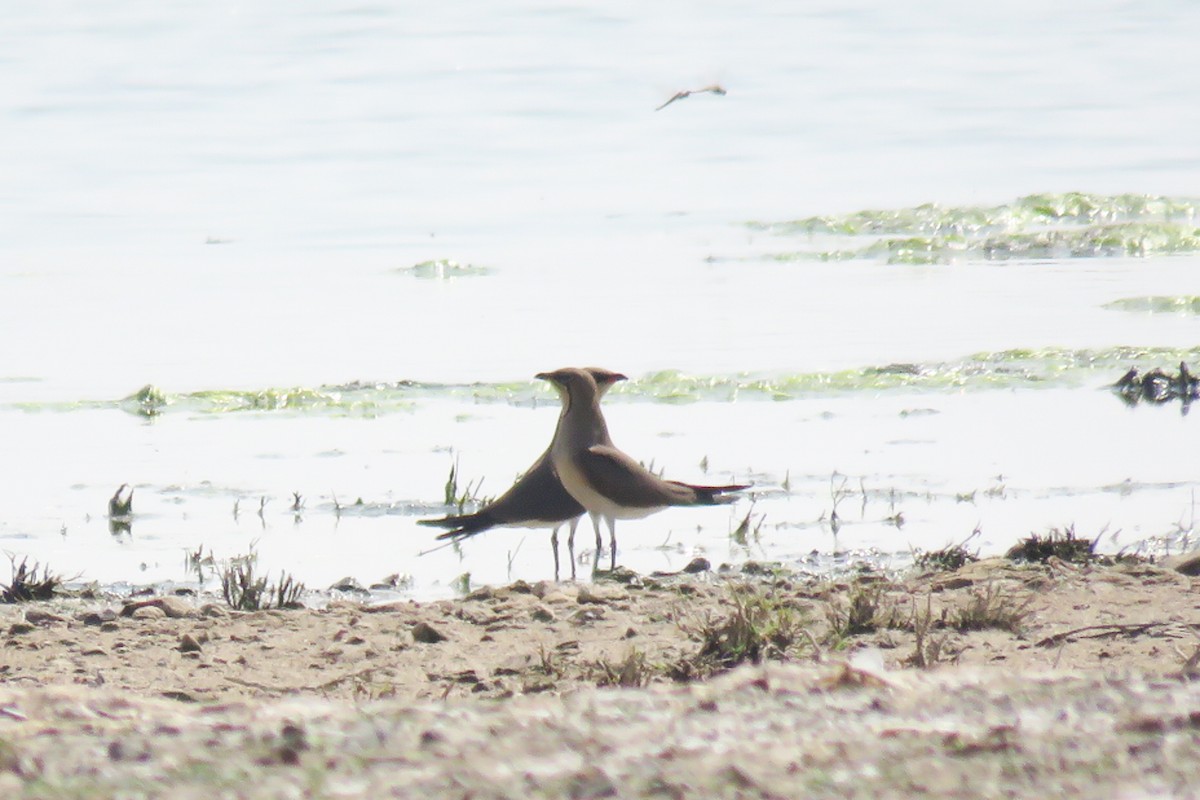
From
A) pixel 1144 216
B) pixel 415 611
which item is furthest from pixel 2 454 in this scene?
pixel 1144 216

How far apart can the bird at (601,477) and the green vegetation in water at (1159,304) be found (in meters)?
6.35

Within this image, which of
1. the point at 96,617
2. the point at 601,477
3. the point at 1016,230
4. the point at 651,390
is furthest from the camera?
the point at 1016,230

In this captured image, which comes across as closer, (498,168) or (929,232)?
(929,232)

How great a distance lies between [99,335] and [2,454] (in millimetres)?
3205

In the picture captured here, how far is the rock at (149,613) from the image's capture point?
7.09 metres

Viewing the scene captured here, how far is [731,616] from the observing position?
6.08 m

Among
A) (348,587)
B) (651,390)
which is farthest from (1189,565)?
(651,390)

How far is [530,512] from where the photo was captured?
8.34m

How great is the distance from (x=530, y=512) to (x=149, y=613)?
1709 mm

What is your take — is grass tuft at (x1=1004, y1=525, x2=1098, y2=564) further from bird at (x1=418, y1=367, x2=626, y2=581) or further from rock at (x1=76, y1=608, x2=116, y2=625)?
rock at (x1=76, y1=608, x2=116, y2=625)

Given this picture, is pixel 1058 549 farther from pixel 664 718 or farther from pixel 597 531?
pixel 664 718

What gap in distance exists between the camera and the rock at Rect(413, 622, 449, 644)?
6652 millimetres

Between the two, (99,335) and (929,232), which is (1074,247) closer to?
(929,232)

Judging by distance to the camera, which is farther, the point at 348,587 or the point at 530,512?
the point at 530,512
